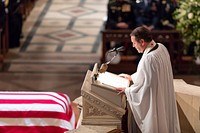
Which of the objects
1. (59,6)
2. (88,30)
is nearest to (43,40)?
(88,30)

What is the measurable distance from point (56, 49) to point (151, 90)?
6602 millimetres

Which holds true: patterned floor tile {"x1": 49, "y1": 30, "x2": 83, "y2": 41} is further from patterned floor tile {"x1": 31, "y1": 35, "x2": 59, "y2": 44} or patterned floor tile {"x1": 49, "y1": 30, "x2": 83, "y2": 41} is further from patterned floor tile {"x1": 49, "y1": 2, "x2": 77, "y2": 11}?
patterned floor tile {"x1": 49, "y1": 2, "x2": 77, "y2": 11}

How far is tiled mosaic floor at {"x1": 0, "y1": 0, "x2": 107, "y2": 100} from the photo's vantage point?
36.3 feet

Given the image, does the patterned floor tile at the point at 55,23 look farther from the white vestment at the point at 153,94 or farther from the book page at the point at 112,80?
the white vestment at the point at 153,94

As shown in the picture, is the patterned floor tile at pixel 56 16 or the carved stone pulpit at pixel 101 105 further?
the patterned floor tile at pixel 56 16

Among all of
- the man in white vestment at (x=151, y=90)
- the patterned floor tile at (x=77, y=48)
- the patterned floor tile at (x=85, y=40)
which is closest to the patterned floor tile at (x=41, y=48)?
the patterned floor tile at (x=77, y=48)

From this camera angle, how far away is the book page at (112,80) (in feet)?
21.9

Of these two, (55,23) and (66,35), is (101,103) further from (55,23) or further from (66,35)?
(55,23)

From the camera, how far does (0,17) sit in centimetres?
1186

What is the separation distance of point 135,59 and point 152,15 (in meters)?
0.90

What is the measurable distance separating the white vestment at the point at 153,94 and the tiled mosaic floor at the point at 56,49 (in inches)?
151

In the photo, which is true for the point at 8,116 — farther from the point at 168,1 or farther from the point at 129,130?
the point at 168,1

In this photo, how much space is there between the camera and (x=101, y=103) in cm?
659

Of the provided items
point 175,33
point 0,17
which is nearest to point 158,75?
point 175,33
